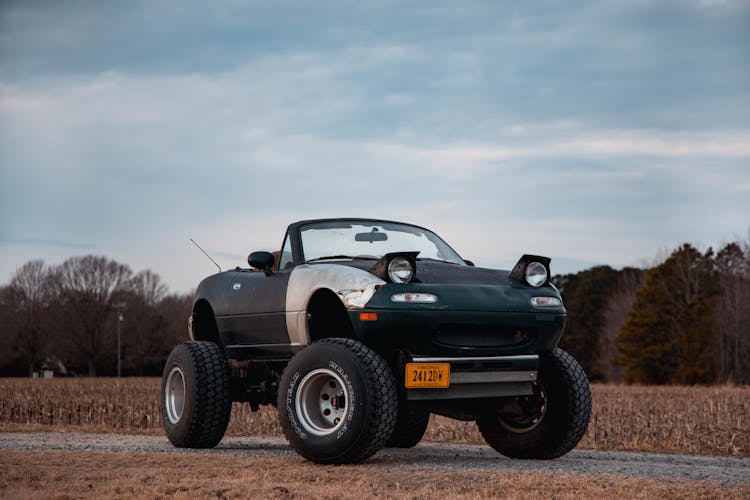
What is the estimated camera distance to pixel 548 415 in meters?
9.01

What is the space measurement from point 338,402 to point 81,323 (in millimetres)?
80941

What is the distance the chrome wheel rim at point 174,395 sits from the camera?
34.5 feet

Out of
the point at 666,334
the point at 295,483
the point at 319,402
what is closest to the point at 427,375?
the point at 319,402

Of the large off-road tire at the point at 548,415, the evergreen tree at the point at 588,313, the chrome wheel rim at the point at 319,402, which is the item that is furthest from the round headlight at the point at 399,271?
the evergreen tree at the point at 588,313

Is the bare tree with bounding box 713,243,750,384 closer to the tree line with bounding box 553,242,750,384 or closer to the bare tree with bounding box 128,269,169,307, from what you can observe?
the tree line with bounding box 553,242,750,384

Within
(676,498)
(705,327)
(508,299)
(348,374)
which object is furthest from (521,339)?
(705,327)

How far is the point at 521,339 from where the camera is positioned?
28.0 feet

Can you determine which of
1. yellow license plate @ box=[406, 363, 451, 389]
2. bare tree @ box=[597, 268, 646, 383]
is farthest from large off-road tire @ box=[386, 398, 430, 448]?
bare tree @ box=[597, 268, 646, 383]

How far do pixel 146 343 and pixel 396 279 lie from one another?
8222 cm

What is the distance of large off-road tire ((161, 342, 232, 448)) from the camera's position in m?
9.95

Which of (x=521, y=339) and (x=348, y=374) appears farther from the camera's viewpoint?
(x=521, y=339)

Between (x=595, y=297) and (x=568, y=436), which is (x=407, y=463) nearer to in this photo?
(x=568, y=436)

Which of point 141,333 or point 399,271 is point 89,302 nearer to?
point 141,333

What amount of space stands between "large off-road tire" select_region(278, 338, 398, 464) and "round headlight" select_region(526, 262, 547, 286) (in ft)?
5.80
